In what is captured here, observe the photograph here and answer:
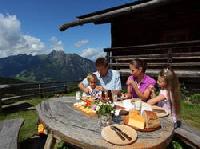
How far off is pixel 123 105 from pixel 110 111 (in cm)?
114

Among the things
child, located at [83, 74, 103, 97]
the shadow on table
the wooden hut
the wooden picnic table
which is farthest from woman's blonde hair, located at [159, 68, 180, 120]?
the shadow on table

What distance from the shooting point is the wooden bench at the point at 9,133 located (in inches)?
190

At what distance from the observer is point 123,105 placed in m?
5.22

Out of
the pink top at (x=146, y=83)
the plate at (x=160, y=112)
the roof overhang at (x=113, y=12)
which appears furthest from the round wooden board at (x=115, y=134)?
the roof overhang at (x=113, y=12)

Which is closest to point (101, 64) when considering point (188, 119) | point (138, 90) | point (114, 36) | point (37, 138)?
point (138, 90)

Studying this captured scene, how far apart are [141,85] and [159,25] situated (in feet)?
27.9

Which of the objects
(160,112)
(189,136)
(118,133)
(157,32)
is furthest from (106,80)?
(157,32)

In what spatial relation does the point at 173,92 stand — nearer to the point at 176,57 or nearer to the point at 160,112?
the point at 160,112

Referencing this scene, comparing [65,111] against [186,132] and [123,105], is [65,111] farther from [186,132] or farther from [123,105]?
[186,132]

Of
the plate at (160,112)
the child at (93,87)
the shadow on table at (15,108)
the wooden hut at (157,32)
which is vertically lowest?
the shadow on table at (15,108)

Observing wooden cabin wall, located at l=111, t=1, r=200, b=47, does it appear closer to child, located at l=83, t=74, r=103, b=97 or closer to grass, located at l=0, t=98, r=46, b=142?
grass, located at l=0, t=98, r=46, b=142

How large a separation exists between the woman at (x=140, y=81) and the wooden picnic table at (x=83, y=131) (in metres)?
1.29

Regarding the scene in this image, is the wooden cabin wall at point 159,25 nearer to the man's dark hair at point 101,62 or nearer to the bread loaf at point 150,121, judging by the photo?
the man's dark hair at point 101,62

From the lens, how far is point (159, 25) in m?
14.1
